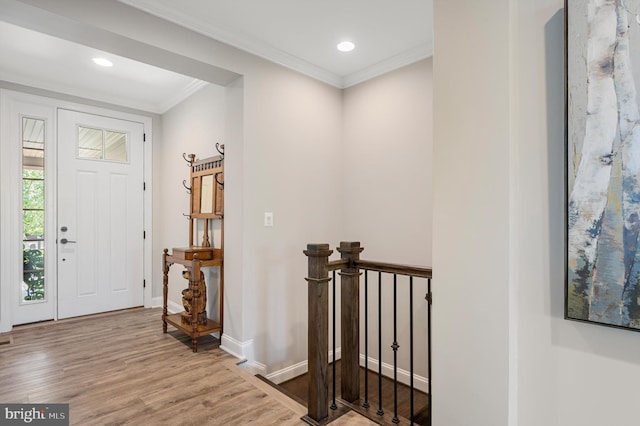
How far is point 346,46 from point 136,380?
3.02 meters

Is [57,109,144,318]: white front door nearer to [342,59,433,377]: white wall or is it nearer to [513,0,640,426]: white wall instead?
[342,59,433,377]: white wall

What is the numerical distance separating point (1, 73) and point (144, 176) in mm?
1613

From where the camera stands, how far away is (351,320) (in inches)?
84.8

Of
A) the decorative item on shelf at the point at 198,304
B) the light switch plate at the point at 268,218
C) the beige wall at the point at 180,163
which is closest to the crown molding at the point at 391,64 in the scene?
the beige wall at the point at 180,163

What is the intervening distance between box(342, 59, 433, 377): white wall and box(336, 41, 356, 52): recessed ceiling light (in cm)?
49

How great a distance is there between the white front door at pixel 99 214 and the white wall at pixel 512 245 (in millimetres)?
3936

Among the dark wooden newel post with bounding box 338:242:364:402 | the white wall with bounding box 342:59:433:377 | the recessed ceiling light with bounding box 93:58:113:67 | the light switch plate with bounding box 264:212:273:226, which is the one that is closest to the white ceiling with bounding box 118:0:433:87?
the white wall with bounding box 342:59:433:377

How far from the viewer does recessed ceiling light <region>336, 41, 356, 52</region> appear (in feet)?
9.21

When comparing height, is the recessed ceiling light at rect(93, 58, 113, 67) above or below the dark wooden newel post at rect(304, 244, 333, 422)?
above

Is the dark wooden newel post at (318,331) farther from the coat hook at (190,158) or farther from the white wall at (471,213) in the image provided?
the coat hook at (190,158)

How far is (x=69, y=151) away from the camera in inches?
148

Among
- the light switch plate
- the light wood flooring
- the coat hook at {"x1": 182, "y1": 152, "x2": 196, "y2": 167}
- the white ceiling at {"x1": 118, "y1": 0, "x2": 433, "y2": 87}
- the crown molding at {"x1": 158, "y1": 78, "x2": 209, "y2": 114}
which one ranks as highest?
the white ceiling at {"x1": 118, "y1": 0, "x2": 433, "y2": 87}

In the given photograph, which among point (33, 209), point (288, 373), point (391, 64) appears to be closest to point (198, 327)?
point (288, 373)

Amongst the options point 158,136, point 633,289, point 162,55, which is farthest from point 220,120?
point 633,289
